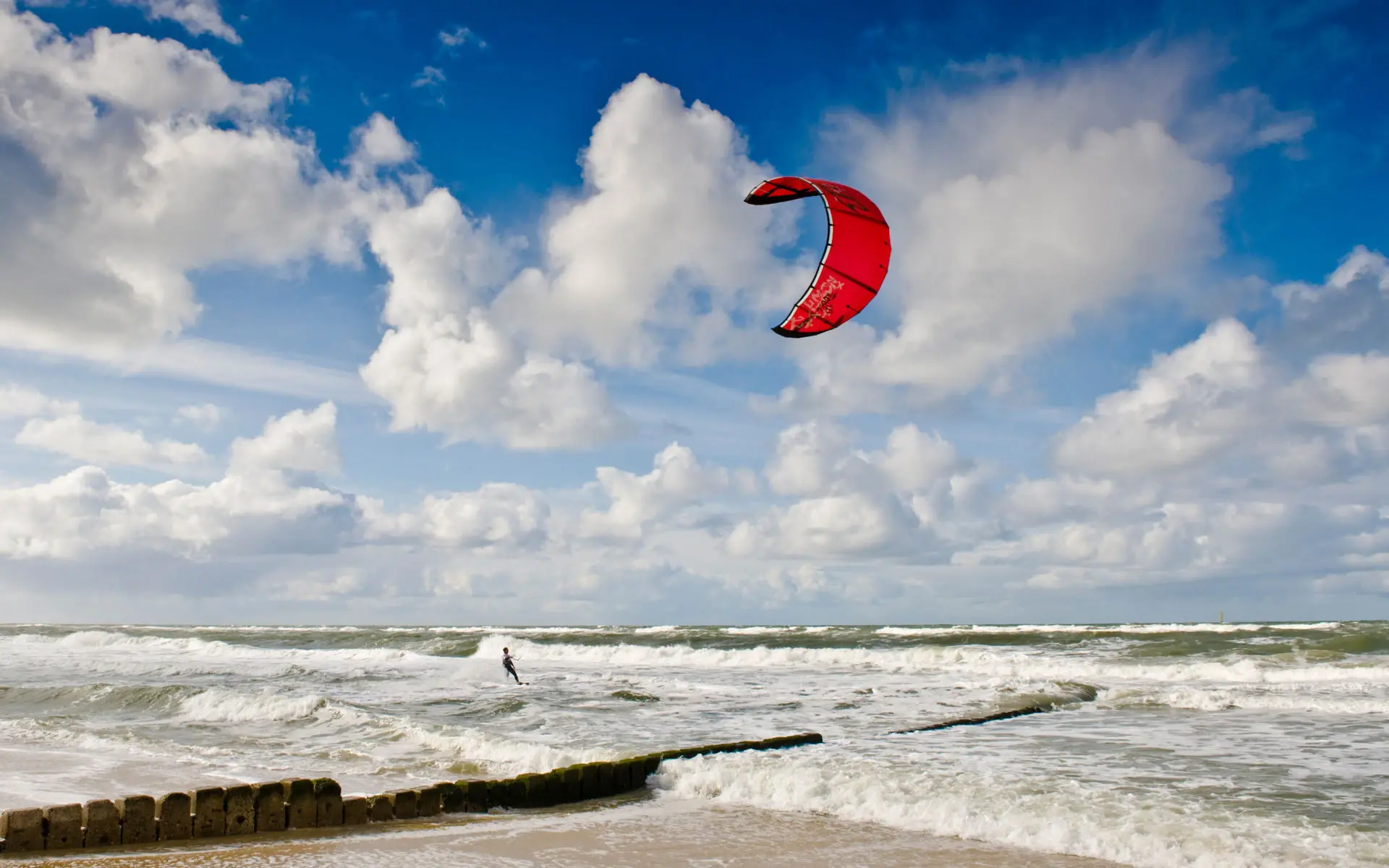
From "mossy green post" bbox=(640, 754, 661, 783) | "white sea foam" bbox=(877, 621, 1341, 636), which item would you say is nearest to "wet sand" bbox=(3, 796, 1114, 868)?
A: "mossy green post" bbox=(640, 754, 661, 783)

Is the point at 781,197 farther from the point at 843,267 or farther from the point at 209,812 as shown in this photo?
A: the point at 209,812

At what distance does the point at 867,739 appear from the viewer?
41.9 feet

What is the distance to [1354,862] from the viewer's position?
670cm

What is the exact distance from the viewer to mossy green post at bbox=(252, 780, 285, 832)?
7.34 meters

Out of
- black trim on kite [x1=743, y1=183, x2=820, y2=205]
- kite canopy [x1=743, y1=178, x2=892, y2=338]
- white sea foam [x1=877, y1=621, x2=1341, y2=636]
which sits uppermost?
black trim on kite [x1=743, y1=183, x2=820, y2=205]

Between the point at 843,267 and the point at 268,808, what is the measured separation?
7002mm

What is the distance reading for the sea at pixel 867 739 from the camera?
Answer: 26.1 feet

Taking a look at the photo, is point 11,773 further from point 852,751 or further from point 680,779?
point 852,751

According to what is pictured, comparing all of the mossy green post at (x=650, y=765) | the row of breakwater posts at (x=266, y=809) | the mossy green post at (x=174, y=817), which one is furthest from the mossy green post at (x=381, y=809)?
the mossy green post at (x=650, y=765)

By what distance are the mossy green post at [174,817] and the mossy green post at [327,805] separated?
87 centimetres

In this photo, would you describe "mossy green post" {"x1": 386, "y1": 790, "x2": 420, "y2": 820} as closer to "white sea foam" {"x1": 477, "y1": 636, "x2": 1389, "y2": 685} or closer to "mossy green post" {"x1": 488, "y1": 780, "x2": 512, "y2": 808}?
"mossy green post" {"x1": 488, "y1": 780, "x2": 512, "y2": 808}

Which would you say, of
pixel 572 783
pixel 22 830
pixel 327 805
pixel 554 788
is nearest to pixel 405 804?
pixel 327 805

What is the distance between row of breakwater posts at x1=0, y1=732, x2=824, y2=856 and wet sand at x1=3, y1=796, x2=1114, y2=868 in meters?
0.19

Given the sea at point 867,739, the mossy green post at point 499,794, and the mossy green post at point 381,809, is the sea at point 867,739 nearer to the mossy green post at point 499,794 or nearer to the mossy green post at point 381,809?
the mossy green post at point 499,794
